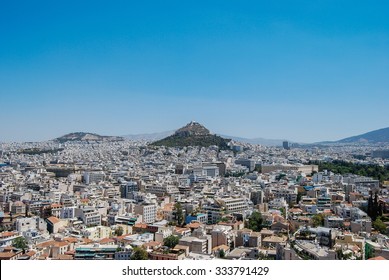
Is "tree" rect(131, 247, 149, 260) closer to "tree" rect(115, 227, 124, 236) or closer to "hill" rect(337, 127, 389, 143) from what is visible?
"tree" rect(115, 227, 124, 236)

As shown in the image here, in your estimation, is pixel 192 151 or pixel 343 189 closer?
pixel 343 189

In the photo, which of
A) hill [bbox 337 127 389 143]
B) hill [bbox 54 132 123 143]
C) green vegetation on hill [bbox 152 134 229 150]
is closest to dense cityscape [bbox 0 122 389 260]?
green vegetation on hill [bbox 152 134 229 150]

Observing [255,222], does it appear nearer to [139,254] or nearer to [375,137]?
[139,254]

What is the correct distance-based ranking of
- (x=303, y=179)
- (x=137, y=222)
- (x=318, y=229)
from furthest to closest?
(x=303, y=179) → (x=137, y=222) → (x=318, y=229)

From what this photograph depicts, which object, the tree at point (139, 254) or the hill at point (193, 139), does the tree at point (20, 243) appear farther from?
the hill at point (193, 139)

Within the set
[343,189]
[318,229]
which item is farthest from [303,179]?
[318,229]

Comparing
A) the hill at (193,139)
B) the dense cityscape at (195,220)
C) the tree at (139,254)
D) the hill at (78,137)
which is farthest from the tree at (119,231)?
the hill at (78,137)
